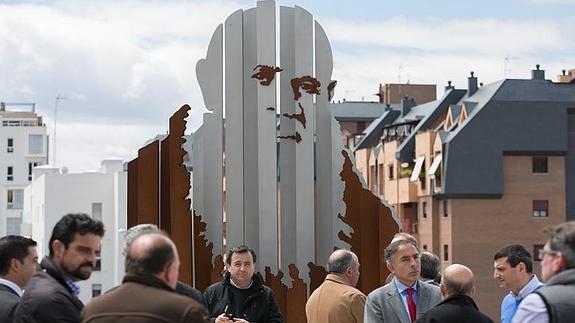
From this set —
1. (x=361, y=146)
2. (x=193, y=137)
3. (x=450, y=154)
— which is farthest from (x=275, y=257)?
(x=361, y=146)

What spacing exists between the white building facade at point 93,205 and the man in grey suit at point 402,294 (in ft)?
229

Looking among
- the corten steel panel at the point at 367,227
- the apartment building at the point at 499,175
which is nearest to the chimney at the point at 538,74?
the apartment building at the point at 499,175

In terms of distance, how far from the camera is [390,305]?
31.0 ft

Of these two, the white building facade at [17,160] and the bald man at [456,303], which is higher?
the white building facade at [17,160]

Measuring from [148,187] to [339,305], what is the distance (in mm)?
3518

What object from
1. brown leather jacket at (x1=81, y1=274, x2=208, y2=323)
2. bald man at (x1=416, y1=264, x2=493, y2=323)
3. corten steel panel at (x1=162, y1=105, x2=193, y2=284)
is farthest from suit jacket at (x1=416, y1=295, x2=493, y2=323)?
corten steel panel at (x1=162, y1=105, x2=193, y2=284)

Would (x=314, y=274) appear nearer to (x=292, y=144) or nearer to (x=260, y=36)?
(x=292, y=144)

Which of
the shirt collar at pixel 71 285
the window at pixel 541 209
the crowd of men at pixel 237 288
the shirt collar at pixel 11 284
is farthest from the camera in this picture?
the window at pixel 541 209

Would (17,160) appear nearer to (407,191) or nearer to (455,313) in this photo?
(407,191)

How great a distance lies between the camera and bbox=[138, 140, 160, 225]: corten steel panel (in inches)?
498

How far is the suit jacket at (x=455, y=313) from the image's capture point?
782 centimetres

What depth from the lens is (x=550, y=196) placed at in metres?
62.4

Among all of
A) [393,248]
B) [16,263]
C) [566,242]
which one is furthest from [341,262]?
[566,242]

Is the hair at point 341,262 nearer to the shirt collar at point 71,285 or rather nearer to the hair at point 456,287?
the hair at point 456,287
